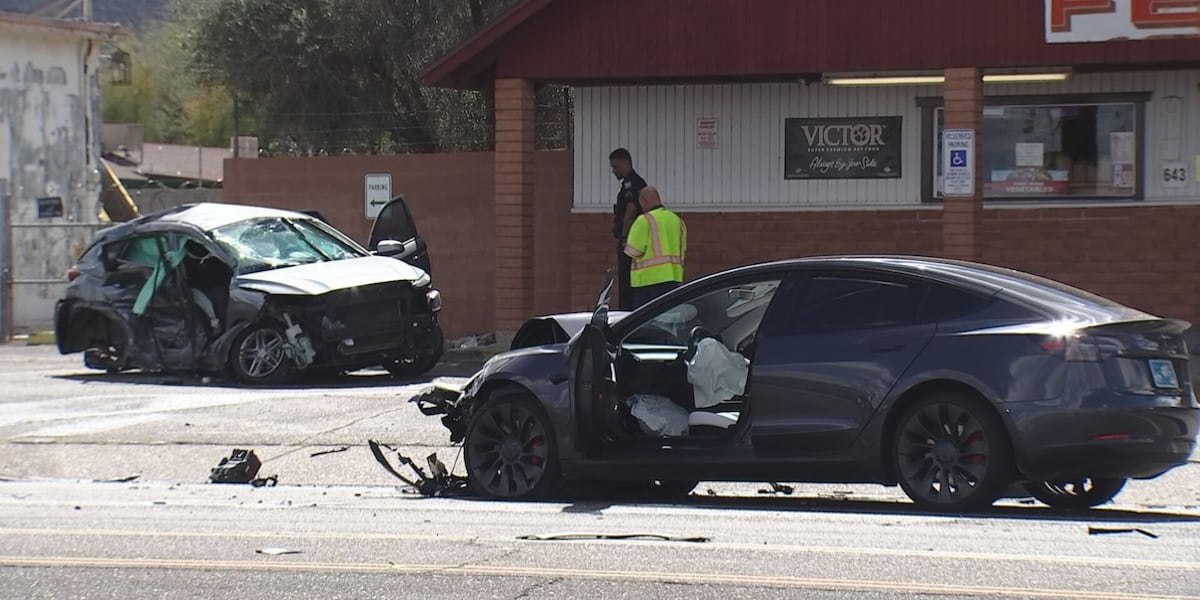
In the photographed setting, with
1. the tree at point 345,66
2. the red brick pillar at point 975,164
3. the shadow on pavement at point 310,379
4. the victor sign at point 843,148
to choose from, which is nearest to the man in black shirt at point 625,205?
the shadow on pavement at point 310,379

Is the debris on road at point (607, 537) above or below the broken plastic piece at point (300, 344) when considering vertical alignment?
below

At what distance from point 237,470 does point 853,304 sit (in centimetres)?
454

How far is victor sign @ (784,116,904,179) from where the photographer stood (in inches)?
733

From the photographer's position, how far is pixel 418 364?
626 inches

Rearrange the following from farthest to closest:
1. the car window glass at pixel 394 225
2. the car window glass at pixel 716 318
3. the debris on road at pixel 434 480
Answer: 1. the car window glass at pixel 394 225
2. the debris on road at pixel 434 480
3. the car window glass at pixel 716 318

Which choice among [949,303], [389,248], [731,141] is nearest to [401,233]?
[389,248]

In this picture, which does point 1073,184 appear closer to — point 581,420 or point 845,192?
point 845,192

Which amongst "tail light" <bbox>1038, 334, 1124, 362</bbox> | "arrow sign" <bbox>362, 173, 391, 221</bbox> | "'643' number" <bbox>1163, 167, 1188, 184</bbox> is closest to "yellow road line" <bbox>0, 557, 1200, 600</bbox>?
"tail light" <bbox>1038, 334, 1124, 362</bbox>

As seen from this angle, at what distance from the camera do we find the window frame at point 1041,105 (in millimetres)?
17922

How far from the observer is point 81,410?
14023 millimetres

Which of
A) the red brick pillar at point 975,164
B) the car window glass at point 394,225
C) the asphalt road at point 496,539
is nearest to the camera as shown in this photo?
the asphalt road at point 496,539

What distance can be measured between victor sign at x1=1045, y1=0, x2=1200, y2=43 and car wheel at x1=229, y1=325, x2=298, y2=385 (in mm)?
8173

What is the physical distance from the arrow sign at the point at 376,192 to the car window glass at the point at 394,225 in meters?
3.10

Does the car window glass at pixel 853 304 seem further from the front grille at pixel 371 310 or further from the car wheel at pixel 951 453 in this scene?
the front grille at pixel 371 310
